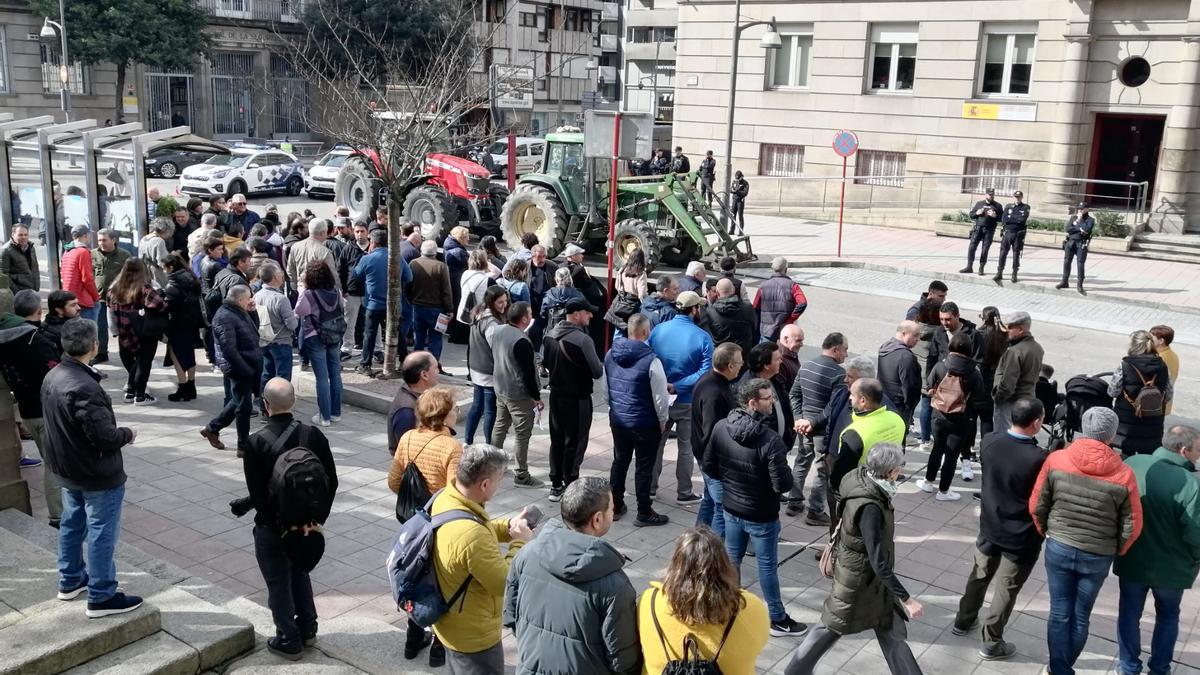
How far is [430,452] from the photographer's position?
18.9 feet

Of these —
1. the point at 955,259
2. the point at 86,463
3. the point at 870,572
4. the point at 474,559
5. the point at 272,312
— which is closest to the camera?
the point at 474,559

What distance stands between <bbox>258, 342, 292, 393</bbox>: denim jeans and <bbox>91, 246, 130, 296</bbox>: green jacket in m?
2.79

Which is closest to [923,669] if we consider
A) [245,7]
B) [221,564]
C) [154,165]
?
[221,564]

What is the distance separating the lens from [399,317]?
11.4 m

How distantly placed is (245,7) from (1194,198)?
130 ft

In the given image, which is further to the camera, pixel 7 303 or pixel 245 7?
pixel 245 7

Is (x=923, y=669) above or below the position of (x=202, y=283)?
below

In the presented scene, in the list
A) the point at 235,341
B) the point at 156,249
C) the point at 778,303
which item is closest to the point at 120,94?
the point at 156,249

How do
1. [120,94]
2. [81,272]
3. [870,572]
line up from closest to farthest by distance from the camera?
1. [870,572]
2. [81,272]
3. [120,94]

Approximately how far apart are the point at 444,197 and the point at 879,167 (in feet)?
46.5

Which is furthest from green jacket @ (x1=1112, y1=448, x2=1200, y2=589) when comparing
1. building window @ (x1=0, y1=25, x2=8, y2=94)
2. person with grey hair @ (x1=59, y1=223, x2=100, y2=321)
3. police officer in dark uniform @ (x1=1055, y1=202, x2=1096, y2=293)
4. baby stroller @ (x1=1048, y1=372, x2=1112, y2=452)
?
building window @ (x1=0, y1=25, x2=8, y2=94)

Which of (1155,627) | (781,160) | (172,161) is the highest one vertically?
Answer: (781,160)

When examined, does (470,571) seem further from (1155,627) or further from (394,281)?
(394,281)

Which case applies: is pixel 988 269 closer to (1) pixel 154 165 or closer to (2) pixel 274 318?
(2) pixel 274 318
